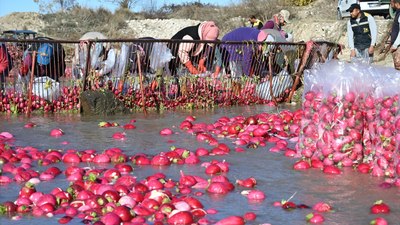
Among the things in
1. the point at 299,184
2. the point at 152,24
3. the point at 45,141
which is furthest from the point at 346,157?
the point at 152,24

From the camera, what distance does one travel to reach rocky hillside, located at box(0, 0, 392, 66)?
26828mm

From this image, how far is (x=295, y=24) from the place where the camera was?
30.6m

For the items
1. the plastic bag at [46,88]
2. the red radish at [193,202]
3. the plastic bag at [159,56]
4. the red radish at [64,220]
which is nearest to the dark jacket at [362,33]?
the plastic bag at [159,56]

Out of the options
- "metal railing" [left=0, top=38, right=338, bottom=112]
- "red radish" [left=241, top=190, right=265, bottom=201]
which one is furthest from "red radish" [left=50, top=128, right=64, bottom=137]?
"red radish" [left=241, top=190, right=265, bottom=201]

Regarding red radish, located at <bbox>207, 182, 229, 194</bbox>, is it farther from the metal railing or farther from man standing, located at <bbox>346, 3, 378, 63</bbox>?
man standing, located at <bbox>346, 3, 378, 63</bbox>

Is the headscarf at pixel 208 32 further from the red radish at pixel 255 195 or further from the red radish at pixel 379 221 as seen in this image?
the red radish at pixel 379 221

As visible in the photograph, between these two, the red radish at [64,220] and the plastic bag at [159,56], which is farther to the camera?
the plastic bag at [159,56]

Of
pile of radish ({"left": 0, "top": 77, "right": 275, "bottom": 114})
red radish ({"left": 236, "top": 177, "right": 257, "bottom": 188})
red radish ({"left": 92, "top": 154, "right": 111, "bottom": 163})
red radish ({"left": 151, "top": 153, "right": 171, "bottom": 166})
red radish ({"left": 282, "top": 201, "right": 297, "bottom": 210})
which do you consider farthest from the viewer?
pile of radish ({"left": 0, "top": 77, "right": 275, "bottom": 114})

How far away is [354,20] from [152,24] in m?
30.9

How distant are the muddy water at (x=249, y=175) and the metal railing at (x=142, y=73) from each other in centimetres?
128

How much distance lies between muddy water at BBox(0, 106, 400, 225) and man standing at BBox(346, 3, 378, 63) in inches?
158

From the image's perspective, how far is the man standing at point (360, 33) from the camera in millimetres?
13711

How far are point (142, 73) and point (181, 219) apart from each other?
318 inches

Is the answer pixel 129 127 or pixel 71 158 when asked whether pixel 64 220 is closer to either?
pixel 71 158
